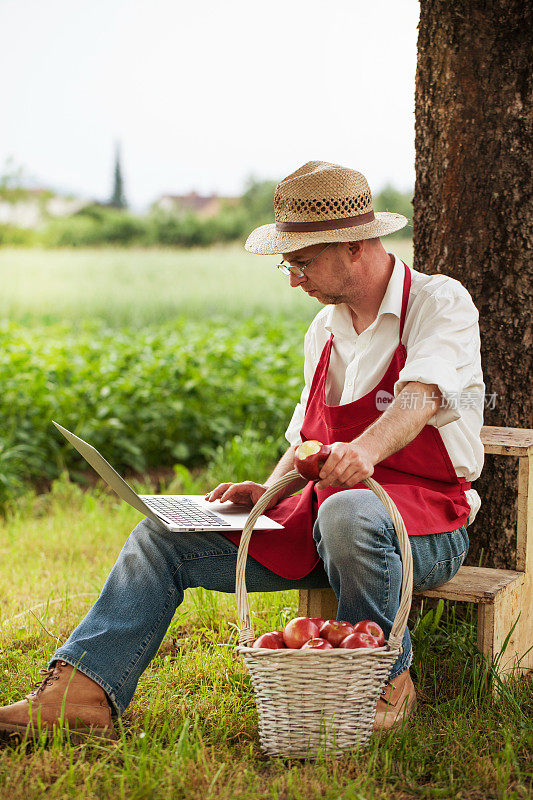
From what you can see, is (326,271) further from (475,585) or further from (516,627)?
(516,627)

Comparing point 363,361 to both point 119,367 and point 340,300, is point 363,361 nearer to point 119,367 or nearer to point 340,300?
point 340,300

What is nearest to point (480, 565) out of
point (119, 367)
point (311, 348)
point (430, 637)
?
point (430, 637)

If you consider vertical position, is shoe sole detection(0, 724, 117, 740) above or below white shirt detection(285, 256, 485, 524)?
below

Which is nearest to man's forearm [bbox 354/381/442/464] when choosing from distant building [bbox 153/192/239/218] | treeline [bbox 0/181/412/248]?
treeline [bbox 0/181/412/248]

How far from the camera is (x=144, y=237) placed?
11.4m

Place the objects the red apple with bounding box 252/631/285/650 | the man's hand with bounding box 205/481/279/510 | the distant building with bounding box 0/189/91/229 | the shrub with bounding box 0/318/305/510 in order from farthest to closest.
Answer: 1. the distant building with bounding box 0/189/91/229
2. the shrub with bounding box 0/318/305/510
3. the man's hand with bounding box 205/481/279/510
4. the red apple with bounding box 252/631/285/650

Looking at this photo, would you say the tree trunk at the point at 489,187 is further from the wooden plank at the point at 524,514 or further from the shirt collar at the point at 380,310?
the shirt collar at the point at 380,310

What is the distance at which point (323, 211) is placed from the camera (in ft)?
7.80

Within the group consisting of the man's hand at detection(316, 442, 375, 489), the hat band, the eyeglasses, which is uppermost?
the hat band

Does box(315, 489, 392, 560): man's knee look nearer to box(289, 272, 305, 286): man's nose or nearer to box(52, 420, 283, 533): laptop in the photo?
box(52, 420, 283, 533): laptop

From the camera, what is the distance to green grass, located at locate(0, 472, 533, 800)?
1988 millimetres

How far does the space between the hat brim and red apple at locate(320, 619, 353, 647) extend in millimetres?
976

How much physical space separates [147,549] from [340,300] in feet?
2.92

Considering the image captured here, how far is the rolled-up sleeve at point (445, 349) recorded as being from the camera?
2.22 metres
